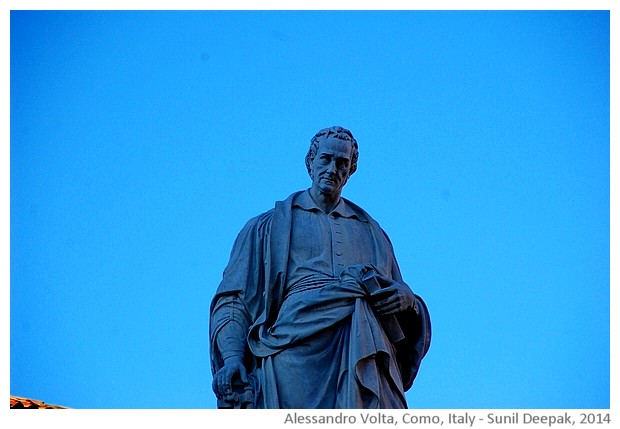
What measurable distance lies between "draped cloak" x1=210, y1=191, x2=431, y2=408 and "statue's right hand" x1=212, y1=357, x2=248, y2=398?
19 cm

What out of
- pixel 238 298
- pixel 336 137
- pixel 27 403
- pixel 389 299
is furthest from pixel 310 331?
pixel 27 403

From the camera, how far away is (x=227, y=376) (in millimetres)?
15008

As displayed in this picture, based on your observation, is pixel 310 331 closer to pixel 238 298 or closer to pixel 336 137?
pixel 238 298

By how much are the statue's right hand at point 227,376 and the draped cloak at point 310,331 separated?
186 millimetres

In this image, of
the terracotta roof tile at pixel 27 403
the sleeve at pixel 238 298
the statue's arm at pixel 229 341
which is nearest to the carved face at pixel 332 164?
the sleeve at pixel 238 298

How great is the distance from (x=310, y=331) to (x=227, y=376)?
108 cm

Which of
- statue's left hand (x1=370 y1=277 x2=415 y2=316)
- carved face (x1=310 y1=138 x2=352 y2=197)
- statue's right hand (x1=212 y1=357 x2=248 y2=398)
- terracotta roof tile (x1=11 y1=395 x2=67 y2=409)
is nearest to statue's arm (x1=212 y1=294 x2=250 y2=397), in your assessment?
statue's right hand (x1=212 y1=357 x2=248 y2=398)

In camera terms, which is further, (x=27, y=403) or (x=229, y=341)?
(x=27, y=403)

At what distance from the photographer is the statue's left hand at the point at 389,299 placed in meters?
15.4

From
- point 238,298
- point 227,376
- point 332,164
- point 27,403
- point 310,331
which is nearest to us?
point 227,376

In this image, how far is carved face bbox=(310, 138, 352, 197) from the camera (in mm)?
16328

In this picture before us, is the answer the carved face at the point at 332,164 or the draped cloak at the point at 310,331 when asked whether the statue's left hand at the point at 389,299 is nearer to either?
the draped cloak at the point at 310,331

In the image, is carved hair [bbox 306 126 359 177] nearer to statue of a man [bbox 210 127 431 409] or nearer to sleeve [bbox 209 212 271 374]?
statue of a man [bbox 210 127 431 409]
